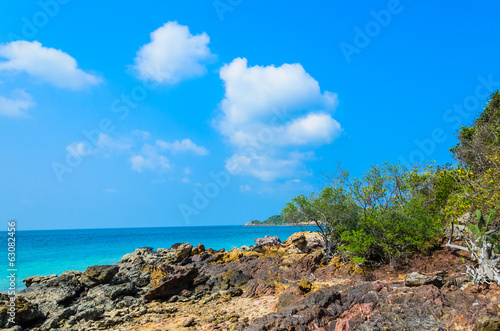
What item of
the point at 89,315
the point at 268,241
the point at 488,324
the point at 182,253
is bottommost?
the point at 488,324

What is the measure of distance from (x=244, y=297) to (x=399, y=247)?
705cm

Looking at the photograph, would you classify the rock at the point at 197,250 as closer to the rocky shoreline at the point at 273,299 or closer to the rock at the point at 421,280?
the rocky shoreline at the point at 273,299

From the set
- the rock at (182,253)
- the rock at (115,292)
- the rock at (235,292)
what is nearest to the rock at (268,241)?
the rock at (182,253)

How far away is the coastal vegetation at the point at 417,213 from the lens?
34.9 ft

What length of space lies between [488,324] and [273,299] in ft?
21.7

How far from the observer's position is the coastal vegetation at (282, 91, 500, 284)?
10.6 m

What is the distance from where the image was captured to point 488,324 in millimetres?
6113

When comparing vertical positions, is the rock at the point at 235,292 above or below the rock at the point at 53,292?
below

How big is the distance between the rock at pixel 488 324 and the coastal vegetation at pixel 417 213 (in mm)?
2455

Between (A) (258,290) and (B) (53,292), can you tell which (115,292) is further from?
(A) (258,290)

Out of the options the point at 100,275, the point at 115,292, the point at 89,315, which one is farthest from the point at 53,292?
the point at 89,315

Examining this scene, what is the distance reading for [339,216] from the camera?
53.3 ft

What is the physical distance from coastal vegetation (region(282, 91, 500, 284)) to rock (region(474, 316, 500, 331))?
2.45 meters

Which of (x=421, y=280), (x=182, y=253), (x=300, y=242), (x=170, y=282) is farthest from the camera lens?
(x=182, y=253)
